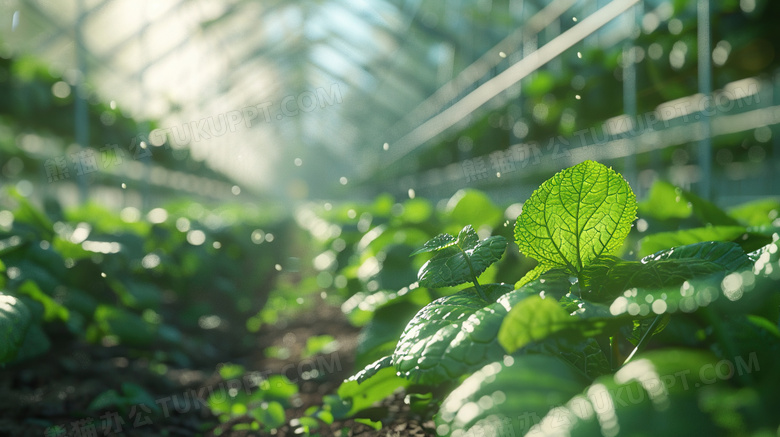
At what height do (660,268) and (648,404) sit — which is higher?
(660,268)

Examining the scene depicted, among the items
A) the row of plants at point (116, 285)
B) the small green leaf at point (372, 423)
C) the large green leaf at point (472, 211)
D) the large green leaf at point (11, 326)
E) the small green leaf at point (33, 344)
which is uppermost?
the row of plants at point (116, 285)

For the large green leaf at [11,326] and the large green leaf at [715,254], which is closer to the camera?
the large green leaf at [715,254]

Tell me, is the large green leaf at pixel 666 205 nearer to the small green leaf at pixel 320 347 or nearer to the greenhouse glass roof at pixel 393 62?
the greenhouse glass roof at pixel 393 62

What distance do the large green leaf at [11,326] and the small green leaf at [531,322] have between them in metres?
0.73

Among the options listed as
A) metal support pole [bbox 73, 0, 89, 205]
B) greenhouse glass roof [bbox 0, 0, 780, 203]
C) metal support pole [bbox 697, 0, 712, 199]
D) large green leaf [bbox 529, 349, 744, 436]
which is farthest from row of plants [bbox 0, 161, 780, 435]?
metal support pole [bbox 73, 0, 89, 205]

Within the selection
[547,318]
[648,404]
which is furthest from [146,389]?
[648,404]

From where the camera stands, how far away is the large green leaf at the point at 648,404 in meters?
0.40

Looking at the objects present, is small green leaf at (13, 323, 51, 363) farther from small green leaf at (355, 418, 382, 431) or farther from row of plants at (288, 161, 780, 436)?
small green leaf at (355, 418, 382, 431)

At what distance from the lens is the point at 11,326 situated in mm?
856

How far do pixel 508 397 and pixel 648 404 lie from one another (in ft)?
Result: 0.35

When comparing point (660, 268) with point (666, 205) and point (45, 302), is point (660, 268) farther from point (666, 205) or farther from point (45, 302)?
point (45, 302)

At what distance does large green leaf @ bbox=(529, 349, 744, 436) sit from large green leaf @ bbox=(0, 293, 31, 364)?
30.9 inches

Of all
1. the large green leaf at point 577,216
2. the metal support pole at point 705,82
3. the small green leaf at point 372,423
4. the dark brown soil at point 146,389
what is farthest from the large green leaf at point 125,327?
the metal support pole at point 705,82

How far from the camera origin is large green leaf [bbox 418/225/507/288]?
0.72 meters
